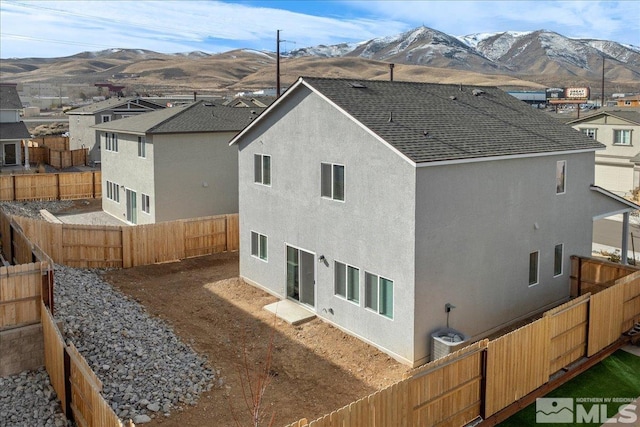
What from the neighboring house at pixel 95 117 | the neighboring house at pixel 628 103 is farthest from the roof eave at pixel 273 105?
the neighboring house at pixel 628 103

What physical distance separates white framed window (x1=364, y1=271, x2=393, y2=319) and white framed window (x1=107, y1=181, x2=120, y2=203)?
73.1 feet

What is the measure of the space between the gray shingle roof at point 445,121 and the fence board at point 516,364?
490cm

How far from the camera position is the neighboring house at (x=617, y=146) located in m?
40.9

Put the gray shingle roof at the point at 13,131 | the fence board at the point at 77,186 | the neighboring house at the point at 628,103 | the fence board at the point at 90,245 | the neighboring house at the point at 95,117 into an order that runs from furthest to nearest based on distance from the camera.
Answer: the neighboring house at the point at 628,103, the neighboring house at the point at 95,117, the gray shingle roof at the point at 13,131, the fence board at the point at 77,186, the fence board at the point at 90,245

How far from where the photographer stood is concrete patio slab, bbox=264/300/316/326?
17.8 meters

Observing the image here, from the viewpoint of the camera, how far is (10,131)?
44.6m

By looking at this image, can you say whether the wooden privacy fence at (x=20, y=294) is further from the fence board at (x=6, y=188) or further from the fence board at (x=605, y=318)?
the fence board at (x=6, y=188)

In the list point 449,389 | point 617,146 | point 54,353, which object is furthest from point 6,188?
point 617,146

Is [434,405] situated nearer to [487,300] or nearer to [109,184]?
[487,300]

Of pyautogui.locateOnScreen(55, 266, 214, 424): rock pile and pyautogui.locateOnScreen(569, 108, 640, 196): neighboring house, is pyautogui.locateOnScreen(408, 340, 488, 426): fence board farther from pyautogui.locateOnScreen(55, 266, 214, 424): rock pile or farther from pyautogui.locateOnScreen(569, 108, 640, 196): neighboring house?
pyautogui.locateOnScreen(569, 108, 640, 196): neighboring house

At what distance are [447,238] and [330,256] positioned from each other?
3.74m

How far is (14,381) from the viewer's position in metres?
13.0

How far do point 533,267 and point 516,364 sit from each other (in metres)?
6.78

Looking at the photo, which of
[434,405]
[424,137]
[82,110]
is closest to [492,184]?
[424,137]
